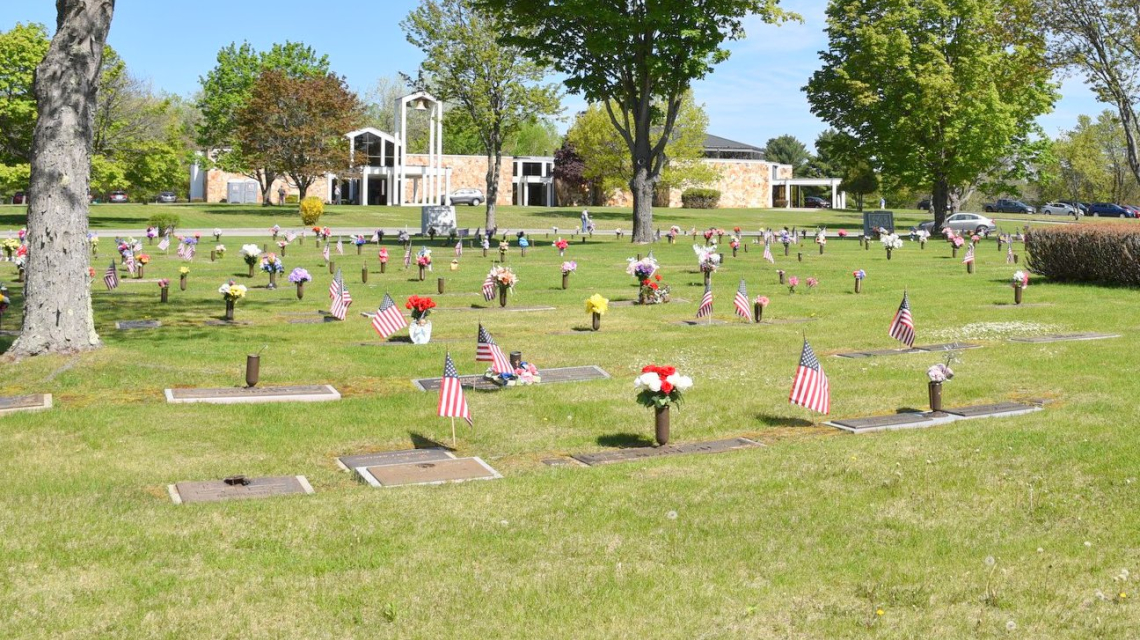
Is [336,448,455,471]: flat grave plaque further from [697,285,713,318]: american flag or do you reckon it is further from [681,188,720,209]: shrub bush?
[681,188,720,209]: shrub bush

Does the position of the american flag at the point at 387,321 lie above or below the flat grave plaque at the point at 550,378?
above

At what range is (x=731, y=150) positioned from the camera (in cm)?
11662

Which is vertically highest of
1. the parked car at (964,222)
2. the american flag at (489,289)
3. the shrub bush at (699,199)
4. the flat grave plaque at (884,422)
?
the shrub bush at (699,199)

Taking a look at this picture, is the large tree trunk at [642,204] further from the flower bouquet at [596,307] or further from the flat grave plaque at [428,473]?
the flat grave plaque at [428,473]

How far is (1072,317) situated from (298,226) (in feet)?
156

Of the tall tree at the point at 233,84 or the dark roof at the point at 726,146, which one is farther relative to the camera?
the dark roof at the point at 726,146

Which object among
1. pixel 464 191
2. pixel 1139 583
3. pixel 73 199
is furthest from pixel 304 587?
pixel 464 191

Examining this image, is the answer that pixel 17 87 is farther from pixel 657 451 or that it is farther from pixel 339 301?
pixel 657 451

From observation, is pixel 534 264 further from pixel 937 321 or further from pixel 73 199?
pixel 73 199

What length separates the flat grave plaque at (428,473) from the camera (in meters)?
10.4

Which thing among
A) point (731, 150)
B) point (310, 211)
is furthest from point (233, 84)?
point (731, 150)

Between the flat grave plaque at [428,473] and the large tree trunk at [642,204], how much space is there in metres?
36.0

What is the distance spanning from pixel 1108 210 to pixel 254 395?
88.5 metres

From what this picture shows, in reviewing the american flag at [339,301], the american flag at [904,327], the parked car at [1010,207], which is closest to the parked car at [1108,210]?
the parked car at [1010,207]
